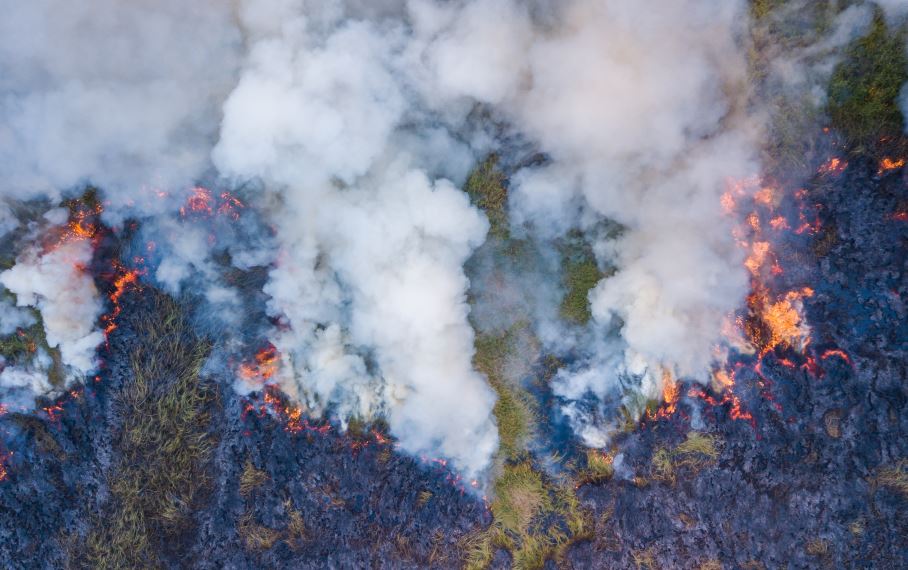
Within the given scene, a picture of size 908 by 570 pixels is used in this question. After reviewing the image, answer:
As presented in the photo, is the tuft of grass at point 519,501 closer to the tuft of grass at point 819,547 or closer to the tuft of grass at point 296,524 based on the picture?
the tuft of grass at point 296,524

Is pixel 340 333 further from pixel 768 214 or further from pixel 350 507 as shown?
pixel 768 214

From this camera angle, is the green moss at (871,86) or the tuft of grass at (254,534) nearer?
the green moss at (871,86)

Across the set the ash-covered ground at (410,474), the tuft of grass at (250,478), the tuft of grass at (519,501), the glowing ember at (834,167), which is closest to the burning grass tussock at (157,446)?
the ash-covered ground at (410,474)

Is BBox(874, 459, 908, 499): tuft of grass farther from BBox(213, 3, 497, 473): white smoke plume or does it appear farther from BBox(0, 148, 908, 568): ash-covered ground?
BBox(213, 3, 497, 473): white smoke plume

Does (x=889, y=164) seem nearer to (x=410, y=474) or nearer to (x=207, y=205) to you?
(x=410, y=474)

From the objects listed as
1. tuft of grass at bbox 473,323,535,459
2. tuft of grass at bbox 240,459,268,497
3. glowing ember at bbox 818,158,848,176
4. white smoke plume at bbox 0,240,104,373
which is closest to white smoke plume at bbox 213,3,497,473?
tuft of grass at bbox 473,323,535,459

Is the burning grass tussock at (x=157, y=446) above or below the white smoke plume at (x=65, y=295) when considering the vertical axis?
below

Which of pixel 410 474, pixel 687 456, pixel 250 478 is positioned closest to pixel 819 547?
pixel 687 456
